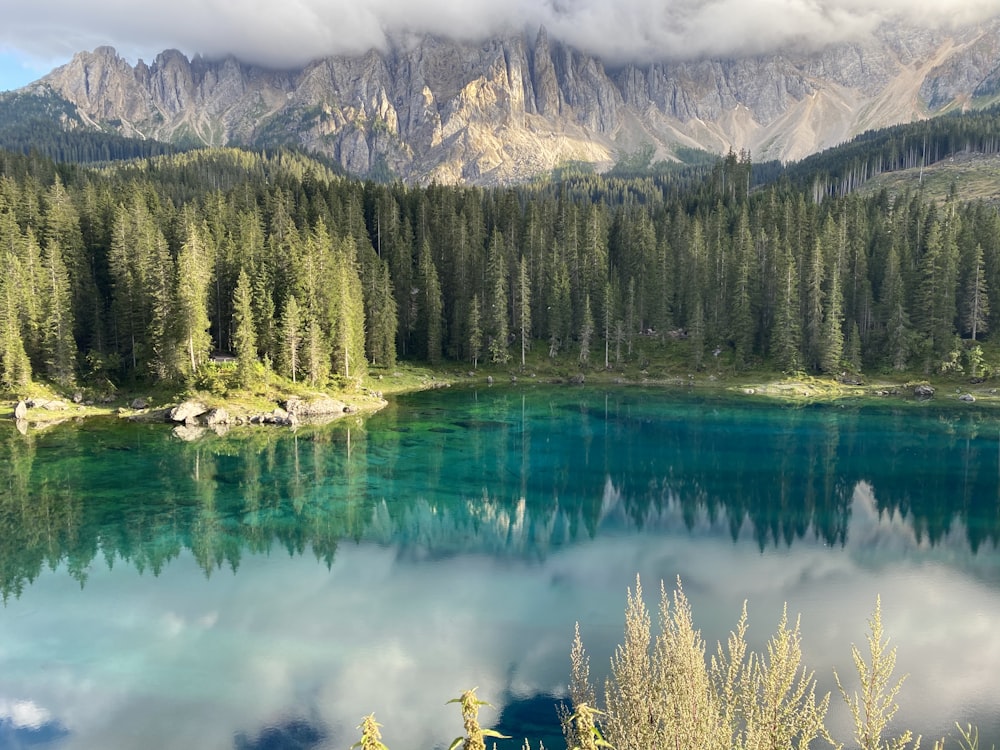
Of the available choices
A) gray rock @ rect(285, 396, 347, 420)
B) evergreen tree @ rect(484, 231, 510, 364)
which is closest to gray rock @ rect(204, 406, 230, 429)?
gray rock @ rect(285, 396, 347, 420)

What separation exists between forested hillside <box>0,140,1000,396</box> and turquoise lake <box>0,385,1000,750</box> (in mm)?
19862

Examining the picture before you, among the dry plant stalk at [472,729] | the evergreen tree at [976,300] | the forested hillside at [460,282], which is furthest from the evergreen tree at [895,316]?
the dry plant stalk at [472,729]

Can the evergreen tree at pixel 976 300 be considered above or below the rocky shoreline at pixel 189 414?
above

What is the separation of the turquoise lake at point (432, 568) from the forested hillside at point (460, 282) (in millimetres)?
19862

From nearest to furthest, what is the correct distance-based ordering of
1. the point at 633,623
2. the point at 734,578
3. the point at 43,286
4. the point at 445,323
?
the point at 633,623 < the point at 734,578 < the point at 43,286 < the point at 445,323

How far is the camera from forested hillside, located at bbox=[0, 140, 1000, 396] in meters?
84.4

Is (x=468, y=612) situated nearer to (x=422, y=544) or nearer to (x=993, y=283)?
(x=422, y=544)

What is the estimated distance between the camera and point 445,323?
120m

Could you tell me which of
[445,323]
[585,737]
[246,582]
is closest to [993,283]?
[445,323]

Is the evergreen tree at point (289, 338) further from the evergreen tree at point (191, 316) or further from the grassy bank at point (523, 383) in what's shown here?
the evergreen tree at point (191, 316)

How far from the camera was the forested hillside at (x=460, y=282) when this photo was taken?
8444 centimetres

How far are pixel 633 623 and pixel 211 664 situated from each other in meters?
19.7

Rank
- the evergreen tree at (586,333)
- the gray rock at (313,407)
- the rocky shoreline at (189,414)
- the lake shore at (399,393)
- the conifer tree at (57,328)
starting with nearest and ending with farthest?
1. the rocky shoreline at (189,414)
2. the lake shore at (399,393)
3. the gray rock at (313,407)
4. the conifer tree at (57,328)
5. the evergreen tree at (586,333)

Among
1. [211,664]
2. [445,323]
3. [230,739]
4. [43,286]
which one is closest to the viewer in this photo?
[230,739]
